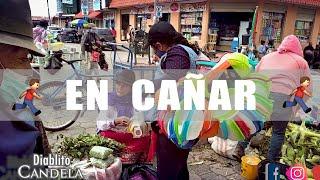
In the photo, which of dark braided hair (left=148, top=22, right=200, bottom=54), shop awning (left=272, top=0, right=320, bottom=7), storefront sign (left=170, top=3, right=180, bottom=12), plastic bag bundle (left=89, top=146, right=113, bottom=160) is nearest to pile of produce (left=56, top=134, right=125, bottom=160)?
plastic bag bundle (left=89, top=146, right=113, bottom=160)

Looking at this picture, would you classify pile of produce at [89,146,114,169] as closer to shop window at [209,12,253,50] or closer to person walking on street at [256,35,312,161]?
person walking on street at [256,35,312,161]

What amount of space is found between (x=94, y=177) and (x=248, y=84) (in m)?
1.37

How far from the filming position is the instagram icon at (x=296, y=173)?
8.39 ft

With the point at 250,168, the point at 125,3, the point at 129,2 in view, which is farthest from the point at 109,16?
the point at 250,168

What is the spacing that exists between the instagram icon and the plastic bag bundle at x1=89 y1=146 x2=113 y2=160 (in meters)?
1.50

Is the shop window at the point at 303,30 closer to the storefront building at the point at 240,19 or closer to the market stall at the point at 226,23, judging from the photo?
the storefront building at the point at 240,19

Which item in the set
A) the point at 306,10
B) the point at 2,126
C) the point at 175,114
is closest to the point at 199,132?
the point at 175,114

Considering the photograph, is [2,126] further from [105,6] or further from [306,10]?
[105,6]

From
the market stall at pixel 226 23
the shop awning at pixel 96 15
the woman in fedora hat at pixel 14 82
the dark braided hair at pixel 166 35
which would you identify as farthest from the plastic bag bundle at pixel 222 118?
the shop awning at pixel 96 15

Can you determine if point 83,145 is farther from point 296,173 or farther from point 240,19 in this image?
point 240,19

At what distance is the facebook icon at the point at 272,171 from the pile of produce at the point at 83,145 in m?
1.32

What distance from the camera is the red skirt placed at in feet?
9.77

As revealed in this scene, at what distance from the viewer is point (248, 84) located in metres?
1.94

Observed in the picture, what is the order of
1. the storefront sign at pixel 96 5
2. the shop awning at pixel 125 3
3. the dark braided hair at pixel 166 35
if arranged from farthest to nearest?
the storefront sign at pixel 96 5 → the shop awning at pixel 125 3 → the dark braided hair at pixel 166 35
